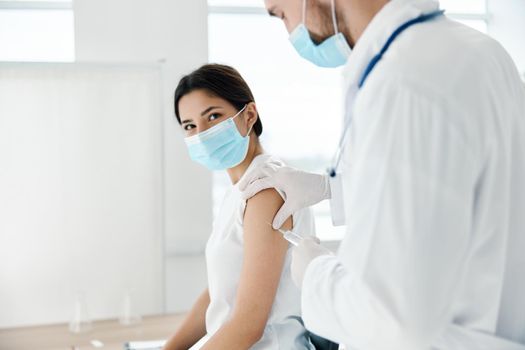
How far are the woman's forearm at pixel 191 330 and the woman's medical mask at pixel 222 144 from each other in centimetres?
46

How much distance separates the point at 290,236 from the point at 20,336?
63.5 inches

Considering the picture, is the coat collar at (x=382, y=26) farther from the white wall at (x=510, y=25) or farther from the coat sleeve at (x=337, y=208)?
the white wall at (x=510, y=25)

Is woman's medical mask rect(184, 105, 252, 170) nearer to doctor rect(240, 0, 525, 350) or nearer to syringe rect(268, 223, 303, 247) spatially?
syringe rect(268, 223, 303, 247)

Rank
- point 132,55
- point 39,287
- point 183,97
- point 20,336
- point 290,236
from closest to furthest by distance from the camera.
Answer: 1. point 290,236
2. point 183,97
3. point 20,336
4. point 39,287
5. point 132,55

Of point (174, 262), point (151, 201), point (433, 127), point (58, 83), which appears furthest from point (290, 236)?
point (174, 262)

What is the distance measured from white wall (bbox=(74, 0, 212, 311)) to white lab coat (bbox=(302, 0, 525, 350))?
279 cm

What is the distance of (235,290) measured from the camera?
161 cm

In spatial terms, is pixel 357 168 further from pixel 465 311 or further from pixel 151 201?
pixel 151 201

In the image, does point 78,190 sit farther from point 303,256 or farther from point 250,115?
point 303,256

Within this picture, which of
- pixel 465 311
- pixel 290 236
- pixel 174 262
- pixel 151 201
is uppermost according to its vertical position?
pixel 465 311

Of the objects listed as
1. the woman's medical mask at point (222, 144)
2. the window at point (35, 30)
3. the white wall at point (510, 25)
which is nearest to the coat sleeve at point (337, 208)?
the woman's medical mask at point (222, 144)

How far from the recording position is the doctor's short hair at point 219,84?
1783 mm

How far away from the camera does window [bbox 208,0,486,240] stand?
4238 mm

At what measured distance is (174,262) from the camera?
3.72 m
